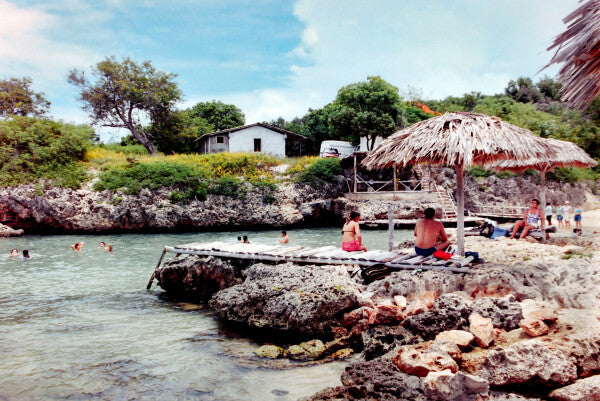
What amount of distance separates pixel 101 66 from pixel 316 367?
1209 inches

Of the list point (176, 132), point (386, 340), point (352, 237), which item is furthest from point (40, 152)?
point (386, 340)

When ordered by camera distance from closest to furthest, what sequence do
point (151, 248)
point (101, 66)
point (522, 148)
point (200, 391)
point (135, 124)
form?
point (200, 391)
point (522, 148)
point (151, 248)
point (101, 66)
point (135, 124)

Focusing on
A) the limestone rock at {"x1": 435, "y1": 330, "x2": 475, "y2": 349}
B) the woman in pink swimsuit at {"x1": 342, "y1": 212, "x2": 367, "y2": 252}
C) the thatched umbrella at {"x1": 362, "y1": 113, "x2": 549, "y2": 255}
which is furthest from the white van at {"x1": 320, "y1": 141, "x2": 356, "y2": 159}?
the limestone rock at {"x1": 435, "y1": 330, "x2": 475, "y2": 349}

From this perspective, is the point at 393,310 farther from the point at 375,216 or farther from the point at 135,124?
the point at 135,124

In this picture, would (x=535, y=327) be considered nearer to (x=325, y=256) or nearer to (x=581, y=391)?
(x=581, y=391)

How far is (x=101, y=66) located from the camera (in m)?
28.6

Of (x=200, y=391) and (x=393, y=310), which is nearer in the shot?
(x=200, y=391)

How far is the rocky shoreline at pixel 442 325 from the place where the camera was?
3395mm

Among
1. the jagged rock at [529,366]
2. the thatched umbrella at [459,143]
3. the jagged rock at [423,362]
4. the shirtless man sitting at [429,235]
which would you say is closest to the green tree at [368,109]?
the thatched umbrella at [459,143]

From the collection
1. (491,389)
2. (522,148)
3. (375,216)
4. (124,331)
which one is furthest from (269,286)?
(375,216)

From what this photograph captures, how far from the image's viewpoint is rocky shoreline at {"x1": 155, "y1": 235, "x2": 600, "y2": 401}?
11.1 feet

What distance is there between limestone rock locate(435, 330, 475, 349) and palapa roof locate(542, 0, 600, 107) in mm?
2816

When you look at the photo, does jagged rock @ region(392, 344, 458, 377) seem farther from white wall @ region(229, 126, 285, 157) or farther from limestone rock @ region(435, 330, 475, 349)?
white wall @ region(229, 126, 285, 157)

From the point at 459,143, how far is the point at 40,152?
83.1ft
